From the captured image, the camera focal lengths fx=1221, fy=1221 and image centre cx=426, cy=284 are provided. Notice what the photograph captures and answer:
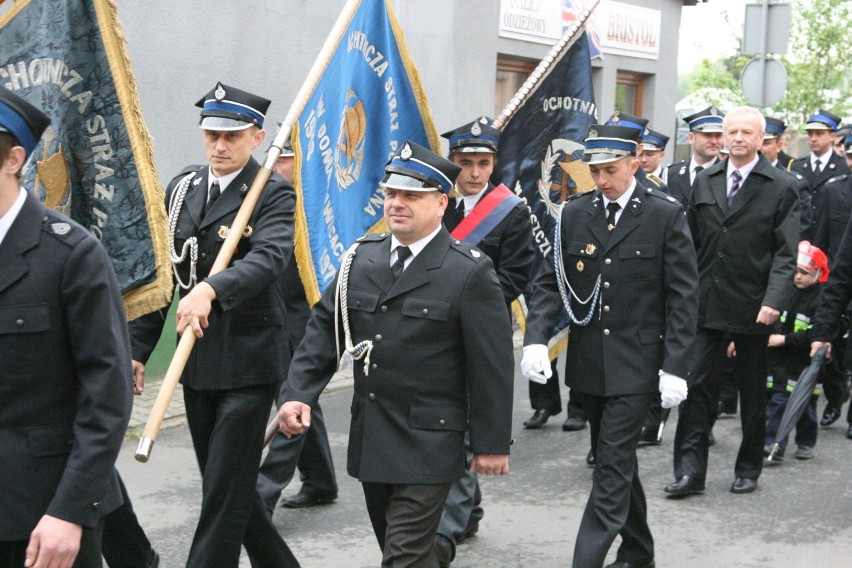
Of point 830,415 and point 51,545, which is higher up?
point 51,545

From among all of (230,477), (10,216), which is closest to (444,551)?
(230,477)

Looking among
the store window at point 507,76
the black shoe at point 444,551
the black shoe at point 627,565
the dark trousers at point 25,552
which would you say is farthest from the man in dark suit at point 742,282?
the store window at point 507,76

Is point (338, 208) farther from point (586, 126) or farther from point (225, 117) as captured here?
point (586, 126)

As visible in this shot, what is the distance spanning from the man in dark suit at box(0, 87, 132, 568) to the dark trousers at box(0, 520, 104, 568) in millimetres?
72

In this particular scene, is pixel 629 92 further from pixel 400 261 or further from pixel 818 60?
pixel 400 261

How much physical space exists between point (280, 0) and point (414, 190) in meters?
7.22

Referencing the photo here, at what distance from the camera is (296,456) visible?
609 cm

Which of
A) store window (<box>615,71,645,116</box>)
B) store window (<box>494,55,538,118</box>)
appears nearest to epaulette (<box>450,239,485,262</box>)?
store window (<box>494,55,538,118</box>)

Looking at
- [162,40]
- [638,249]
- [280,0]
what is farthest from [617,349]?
[280,0]

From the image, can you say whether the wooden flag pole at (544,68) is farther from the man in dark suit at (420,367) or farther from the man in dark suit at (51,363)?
the man in dark suit at (51,363)

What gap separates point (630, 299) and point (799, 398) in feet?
8.50

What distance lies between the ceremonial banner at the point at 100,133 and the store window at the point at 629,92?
12964 mm

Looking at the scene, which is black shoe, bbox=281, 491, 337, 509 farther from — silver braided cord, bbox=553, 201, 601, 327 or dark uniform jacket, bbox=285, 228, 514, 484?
dark uniform jacket, bbox=285, 228, 514, 484

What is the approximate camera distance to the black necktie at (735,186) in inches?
279
